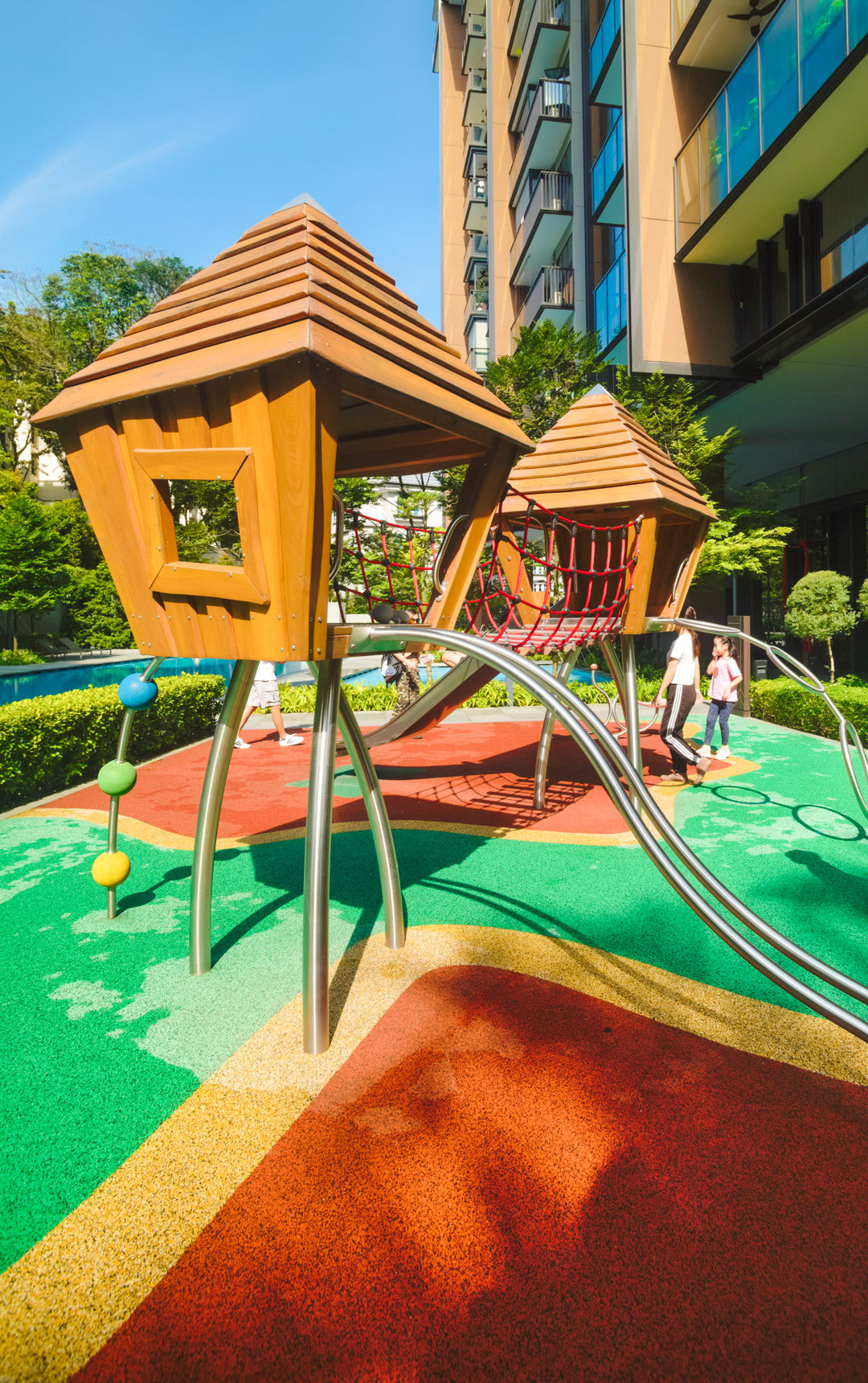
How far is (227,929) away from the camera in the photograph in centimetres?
431

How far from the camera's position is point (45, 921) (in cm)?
440

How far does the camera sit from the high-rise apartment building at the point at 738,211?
37.5 feet

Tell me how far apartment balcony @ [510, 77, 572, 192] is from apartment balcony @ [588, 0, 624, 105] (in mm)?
2467

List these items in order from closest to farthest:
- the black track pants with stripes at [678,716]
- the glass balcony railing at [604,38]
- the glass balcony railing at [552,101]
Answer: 1. the black track pants with stripes at [678,716]
2. the glass balcony railing at [604,38]
3. the glass balcony railing at [552,101]

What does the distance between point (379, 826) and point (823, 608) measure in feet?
47.7

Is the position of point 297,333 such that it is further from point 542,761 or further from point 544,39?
point 544,39

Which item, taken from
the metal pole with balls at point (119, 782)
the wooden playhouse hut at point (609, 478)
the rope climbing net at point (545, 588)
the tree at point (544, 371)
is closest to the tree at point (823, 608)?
the tree at point (544, 371)

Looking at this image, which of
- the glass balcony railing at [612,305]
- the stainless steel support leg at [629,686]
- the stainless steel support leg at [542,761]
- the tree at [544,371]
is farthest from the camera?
the glass balcony railing at [612,305]

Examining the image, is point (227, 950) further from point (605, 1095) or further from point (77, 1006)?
point (605, 1095)

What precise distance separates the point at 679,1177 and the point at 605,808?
4964 mm

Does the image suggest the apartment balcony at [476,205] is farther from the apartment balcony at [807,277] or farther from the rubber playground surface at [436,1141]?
the rubber playground surface at [436,1141]

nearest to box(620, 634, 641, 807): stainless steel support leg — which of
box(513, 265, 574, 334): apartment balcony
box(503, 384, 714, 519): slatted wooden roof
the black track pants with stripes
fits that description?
box(503, 384, 714, 519): slatted wooden roof

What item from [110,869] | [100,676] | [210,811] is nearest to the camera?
[210,811]

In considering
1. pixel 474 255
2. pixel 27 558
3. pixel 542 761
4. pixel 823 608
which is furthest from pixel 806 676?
pixel 474 255
